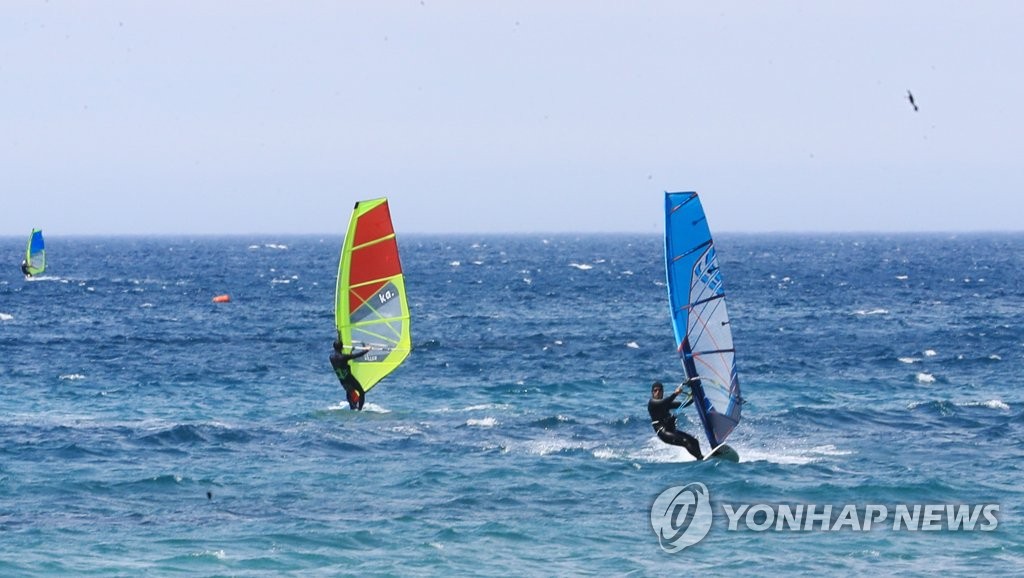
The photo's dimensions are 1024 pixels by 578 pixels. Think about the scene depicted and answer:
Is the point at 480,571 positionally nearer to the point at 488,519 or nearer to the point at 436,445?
the point at 488,519

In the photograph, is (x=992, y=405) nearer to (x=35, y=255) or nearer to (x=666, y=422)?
(x=666, y=422)

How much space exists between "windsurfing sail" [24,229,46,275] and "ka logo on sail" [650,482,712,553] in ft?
301

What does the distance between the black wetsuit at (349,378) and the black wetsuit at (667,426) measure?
35.5ft

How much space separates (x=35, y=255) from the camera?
382ft

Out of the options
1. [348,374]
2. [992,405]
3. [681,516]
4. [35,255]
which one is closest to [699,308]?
[681,516]

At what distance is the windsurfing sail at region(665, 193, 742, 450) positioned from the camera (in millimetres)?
27547

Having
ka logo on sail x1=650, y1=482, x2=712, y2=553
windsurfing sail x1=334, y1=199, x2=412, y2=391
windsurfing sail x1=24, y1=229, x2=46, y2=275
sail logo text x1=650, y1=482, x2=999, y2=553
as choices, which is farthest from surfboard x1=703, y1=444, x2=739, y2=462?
windsurfing sail x1=24, y1=229, x2=46, y2=275

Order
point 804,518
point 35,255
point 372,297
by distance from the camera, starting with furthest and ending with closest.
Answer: point 35,255, point 372,297, point 804,518

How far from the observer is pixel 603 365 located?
164ft

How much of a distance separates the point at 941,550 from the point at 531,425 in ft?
46.9

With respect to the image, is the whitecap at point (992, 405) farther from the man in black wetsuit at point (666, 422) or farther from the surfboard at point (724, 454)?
the man in black wetsuit at point (666, 422)

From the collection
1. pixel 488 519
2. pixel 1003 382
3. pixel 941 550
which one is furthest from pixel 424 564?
pixel 1003 382

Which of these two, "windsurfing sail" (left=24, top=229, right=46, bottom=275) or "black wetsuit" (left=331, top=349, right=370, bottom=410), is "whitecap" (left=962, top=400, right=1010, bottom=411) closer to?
"black wetsuit" (left=331, top=349, right=370, bottom=410)

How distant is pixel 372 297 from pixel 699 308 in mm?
12398
